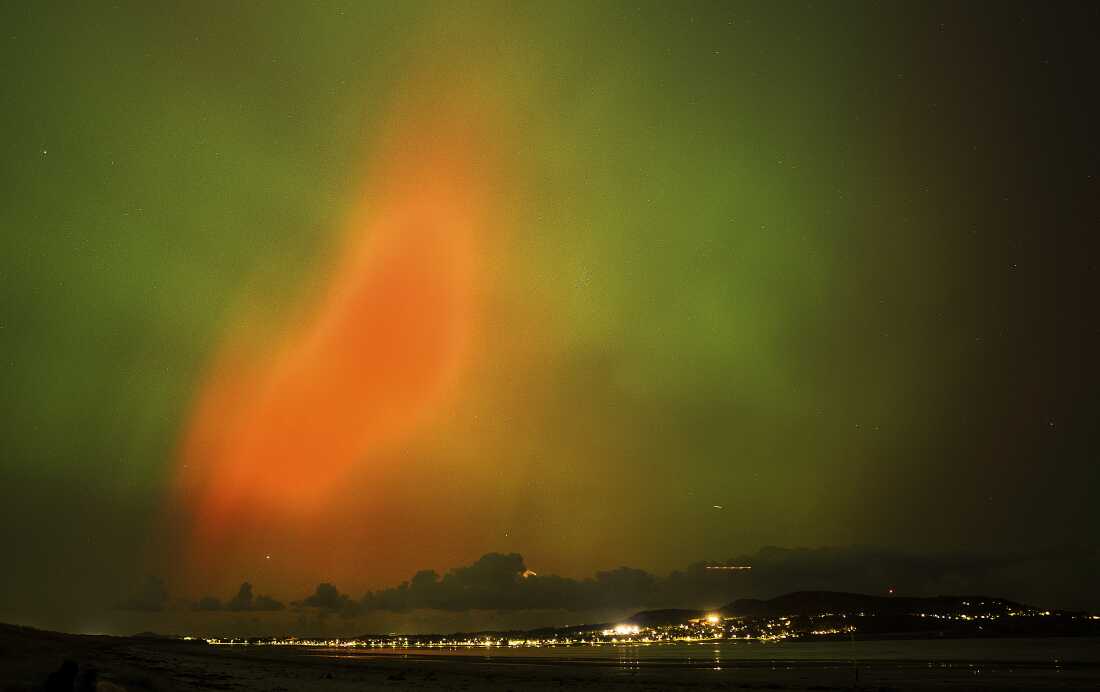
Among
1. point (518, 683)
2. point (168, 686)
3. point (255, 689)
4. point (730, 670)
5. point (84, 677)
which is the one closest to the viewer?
point (84, 677)

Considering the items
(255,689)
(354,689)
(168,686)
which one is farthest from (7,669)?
(354,689)

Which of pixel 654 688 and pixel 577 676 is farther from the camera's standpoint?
pixel 577 676

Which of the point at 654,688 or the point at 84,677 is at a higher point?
the point at 84,677

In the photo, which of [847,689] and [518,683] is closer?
[847,689]

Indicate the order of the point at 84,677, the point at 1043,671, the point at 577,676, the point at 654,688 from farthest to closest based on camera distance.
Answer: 1. the point at 577,676
2. the point at 1043,671
3. the point at 654,688
4. the point at 84,677

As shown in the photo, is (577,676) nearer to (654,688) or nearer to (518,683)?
(518,683)

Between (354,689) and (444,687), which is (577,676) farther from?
(354,689)

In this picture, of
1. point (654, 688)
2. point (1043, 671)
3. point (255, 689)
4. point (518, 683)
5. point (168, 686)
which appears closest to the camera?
point (168, 686)

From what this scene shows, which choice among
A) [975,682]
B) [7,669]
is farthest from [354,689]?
[975,682]

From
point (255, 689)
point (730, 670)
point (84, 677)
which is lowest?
point (730, 670)
